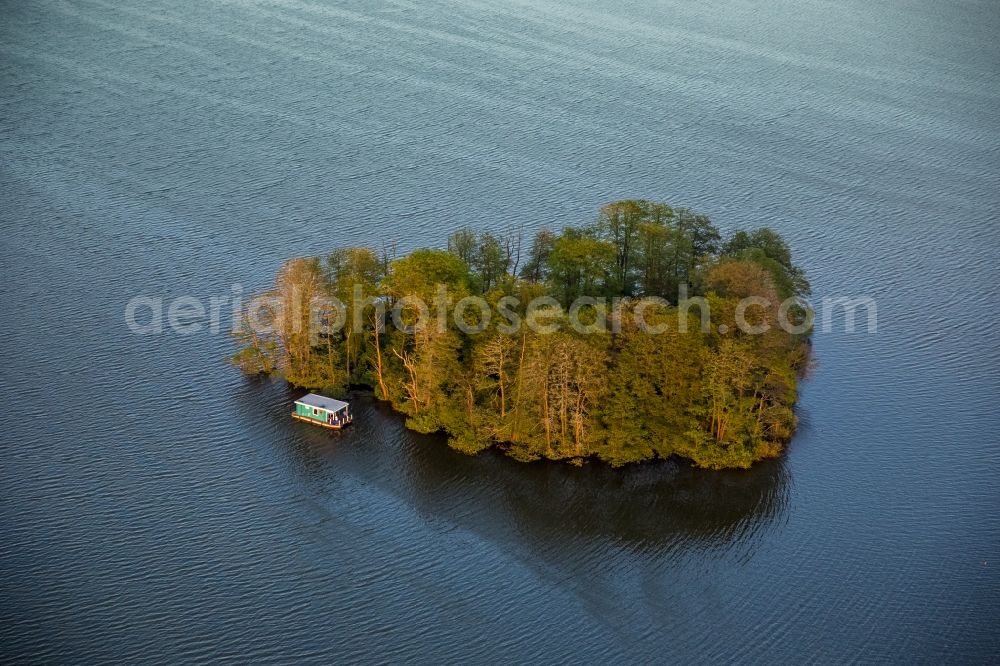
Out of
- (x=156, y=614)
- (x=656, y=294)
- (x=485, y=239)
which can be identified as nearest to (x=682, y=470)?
(x=656, y=294)

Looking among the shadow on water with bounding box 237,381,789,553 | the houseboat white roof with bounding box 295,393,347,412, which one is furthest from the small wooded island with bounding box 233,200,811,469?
the houseboat white roof with bounding box 295,393,347,412

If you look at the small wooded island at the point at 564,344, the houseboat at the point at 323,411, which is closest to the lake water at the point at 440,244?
the houseboat at the point at 323,411

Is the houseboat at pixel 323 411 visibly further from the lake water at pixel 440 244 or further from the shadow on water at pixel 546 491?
the lake water at pixel 440 244

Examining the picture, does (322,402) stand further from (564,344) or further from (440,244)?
(440,244)

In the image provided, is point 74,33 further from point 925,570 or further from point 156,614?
point 925,570

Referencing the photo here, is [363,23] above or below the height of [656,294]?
above

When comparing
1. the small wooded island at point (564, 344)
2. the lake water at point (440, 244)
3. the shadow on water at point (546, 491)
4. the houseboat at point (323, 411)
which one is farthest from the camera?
the houseboat at point (323, 411)

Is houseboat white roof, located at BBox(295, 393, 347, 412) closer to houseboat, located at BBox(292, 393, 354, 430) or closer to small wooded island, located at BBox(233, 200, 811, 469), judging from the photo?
houseboat, located at BBox(292, 393, 354, 430)
